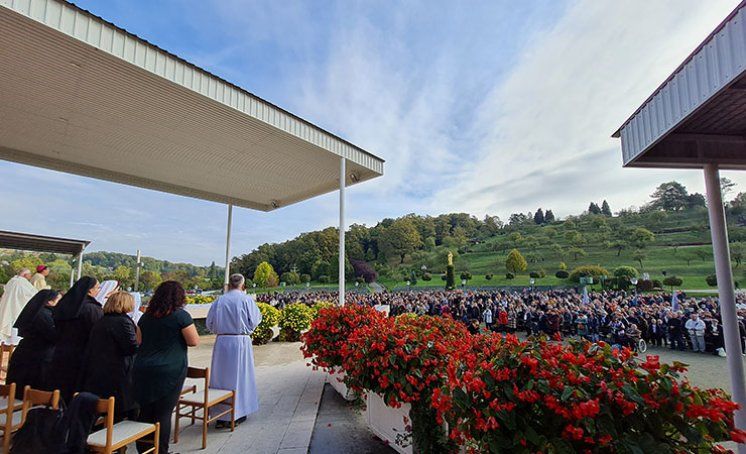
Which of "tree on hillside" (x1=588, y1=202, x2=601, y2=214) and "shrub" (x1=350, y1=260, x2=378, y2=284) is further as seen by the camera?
"tree on hillside" (x1=588, y1=202, x2=601, y2=214)

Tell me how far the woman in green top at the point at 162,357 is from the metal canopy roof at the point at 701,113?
13.7 feet

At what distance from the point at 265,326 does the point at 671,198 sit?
3000 inches

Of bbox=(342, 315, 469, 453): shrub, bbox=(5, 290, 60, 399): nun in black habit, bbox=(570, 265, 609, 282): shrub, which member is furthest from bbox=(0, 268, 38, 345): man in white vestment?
bbox=(570, 265, 609, 282): shrub

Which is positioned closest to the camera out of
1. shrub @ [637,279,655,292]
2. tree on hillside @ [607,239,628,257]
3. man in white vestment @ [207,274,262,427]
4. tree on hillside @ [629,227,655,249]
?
man in white vestment @ [207,274,262,427]

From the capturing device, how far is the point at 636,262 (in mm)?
43312

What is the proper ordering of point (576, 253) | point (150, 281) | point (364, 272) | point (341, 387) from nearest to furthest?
point (341, 387) → point (150, 281) → point (576, 253) → point (364, 272)

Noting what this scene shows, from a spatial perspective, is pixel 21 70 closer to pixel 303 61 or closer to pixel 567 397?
pixel 303 61

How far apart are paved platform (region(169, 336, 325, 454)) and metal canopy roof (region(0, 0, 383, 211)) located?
4.36 meters

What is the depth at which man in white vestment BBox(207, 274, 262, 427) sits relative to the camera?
3.89 m

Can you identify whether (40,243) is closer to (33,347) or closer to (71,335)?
(33,347)

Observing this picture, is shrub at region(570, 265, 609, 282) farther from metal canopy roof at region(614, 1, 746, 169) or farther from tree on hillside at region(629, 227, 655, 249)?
metal canopy roof at region(614, 1, 746, 169)

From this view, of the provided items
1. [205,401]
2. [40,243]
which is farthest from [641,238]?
[40,243]

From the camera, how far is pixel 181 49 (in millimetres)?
4980

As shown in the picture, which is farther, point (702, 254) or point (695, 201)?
point (695, 201)
